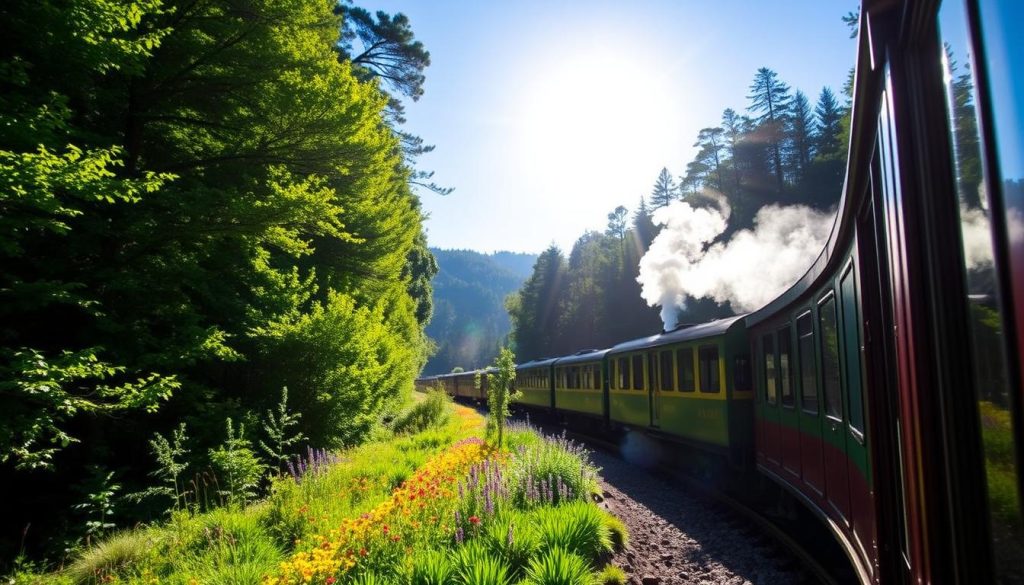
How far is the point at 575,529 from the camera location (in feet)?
19.2

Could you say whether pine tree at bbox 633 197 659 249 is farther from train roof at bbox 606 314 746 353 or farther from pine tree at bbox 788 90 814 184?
train roof at bbox 606 314 746 353

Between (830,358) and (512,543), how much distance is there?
127 inches

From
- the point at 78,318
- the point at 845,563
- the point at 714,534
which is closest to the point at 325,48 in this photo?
the point at 78,318

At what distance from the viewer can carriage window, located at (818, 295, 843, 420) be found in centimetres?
470

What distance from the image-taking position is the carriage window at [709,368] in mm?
9352

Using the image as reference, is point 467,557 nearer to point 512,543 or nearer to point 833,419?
point 512,543

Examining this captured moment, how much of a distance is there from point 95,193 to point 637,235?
200ft

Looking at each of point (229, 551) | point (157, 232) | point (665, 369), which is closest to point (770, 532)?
point (665, 369)

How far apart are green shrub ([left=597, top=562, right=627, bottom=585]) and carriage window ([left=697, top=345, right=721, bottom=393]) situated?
4.41 metres

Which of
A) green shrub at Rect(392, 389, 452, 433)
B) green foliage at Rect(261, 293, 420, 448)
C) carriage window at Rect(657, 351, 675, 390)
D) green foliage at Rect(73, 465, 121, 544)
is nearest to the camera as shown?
green foliage at Rect(73, 465, 121, 544)

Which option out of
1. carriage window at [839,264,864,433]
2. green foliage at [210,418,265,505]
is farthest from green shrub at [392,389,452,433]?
carriage window at [839,264,864,433]

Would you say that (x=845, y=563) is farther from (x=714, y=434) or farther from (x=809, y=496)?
(x=714, y=434)

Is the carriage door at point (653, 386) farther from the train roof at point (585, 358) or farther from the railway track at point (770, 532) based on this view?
the train roof at point (585, 358)

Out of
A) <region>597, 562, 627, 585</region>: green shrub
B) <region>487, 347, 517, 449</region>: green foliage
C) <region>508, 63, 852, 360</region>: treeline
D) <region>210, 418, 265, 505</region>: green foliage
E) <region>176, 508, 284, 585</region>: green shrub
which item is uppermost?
<region>508, 63, 852, 360</region>: treeline
